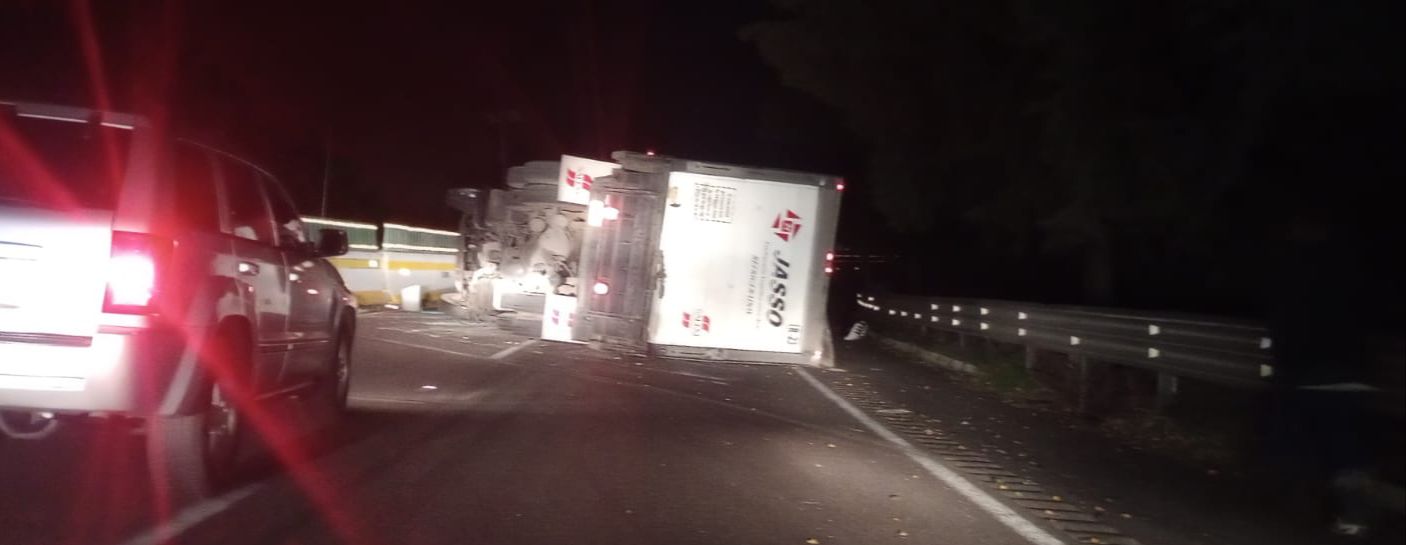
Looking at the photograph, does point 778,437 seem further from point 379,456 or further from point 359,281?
point 359,281

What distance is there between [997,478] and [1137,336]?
490cm

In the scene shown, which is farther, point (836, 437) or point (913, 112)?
point (913, 112)

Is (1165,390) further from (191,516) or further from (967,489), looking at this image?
(191,516)

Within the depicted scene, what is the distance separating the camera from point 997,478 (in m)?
9.71

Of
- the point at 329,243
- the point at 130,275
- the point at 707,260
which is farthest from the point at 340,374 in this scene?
the point at 707,260

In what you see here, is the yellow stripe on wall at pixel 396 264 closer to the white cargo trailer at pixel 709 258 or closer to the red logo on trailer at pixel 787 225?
the white cargo trailer at pixel 709 258

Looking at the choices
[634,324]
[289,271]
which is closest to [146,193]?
[289,271]

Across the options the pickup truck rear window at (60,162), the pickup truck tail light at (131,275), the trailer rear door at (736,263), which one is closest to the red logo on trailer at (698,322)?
the trailer rear door at (736,263)

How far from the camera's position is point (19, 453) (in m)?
8.67

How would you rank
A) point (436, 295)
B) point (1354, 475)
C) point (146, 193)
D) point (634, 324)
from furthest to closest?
point (436, 295) < point (634, 324) < point (1354, 475) < point (146, 193)

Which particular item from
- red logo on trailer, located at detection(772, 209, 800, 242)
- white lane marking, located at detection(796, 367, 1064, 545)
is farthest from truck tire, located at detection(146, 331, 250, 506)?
red logo on trailer, located at detection(772, 209, 800, 242)

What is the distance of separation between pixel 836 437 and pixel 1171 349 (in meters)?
3.97

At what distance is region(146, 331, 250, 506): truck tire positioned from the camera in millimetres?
7422

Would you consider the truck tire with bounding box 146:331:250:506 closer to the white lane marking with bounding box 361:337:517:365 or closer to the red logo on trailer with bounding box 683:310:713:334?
the red logo on trailer with bounding box 683:310:713:334
